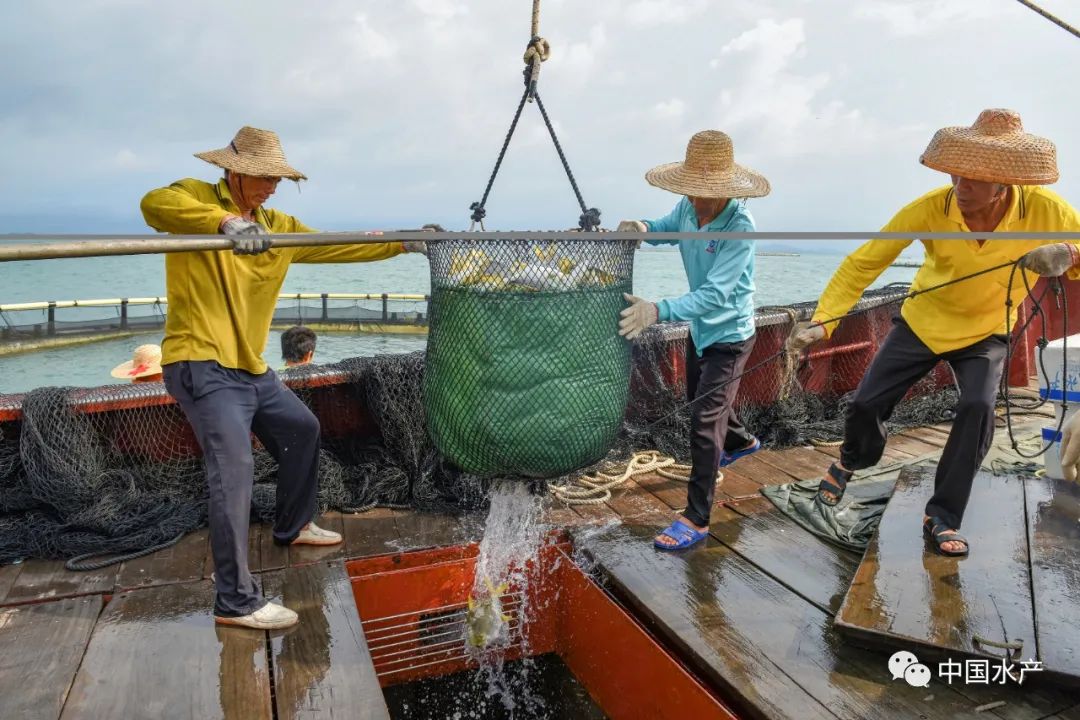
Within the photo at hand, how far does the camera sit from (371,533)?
11.6 ft

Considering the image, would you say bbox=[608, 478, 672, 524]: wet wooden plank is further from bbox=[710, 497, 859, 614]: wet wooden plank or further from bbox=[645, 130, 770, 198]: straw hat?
bbox=[645, 130, 770, 198]: straw hat

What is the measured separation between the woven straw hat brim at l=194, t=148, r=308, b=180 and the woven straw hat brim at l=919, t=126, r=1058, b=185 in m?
2.43

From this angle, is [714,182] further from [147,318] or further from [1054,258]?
[147,318]

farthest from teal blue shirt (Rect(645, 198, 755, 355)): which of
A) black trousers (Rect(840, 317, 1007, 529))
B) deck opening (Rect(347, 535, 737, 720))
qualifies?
deck opening (Rect(347, 535, 737, 720))

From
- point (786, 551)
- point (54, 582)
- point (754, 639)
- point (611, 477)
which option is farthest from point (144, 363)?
point (754, 639)

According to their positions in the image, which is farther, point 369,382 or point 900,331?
point 369,382

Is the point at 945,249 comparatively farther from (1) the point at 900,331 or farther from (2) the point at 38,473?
(2) the point at 38,473

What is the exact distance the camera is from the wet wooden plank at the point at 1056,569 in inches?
91.7

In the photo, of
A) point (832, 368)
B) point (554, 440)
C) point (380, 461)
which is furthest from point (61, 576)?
point (832, 368)

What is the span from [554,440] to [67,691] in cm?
171

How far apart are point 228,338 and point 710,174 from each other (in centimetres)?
205

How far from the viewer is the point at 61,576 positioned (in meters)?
3.08

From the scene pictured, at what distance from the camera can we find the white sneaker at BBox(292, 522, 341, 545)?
3.36 m

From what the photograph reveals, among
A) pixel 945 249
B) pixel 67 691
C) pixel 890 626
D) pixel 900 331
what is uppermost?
pixel 945 249
